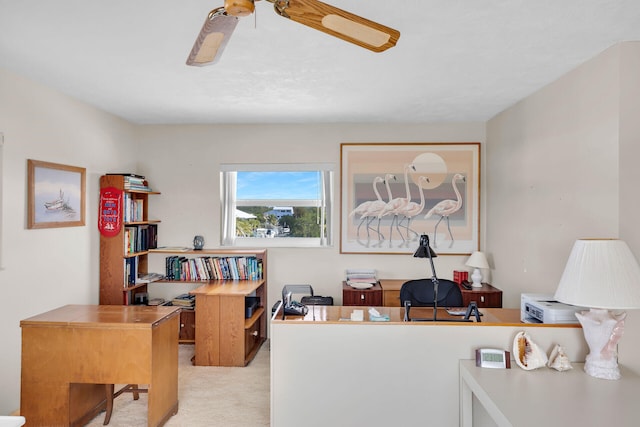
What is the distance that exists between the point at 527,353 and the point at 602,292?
493 mm

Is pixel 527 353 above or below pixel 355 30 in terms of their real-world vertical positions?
below

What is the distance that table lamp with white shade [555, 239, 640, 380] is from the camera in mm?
1819

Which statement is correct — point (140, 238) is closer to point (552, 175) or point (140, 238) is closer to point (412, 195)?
point (412, 195)

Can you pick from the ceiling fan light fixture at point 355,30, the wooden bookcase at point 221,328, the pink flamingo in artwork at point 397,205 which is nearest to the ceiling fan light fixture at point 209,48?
the ceiling fan light fixture at point 355,30

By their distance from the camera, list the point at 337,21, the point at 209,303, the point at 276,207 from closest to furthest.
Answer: the point at 337,21 → the point at 209,303 → the point at 276,207

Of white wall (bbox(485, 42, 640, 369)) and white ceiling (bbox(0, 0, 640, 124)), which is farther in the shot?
white wall (bbox(485, 42, 640, 369))

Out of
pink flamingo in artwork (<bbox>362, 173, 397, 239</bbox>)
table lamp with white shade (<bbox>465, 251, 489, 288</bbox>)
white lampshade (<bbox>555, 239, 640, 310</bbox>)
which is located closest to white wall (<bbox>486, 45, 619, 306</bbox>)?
table lamp with white shade (<bbox>465, 251, 489, 288</bbox>)

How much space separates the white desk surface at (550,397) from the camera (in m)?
1.59

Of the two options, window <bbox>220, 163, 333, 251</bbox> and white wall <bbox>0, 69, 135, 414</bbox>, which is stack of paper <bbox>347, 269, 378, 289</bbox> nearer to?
window <bbox>220, 163, 333, 251</bbox>

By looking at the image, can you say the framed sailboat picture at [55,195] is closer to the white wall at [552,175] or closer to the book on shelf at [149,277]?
the book on shelf at [149,277]

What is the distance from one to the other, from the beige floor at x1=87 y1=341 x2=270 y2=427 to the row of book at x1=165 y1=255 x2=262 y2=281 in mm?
908

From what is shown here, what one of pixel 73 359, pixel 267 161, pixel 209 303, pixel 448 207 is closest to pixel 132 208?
pixel 209 303

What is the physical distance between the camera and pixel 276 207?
15.3 feet

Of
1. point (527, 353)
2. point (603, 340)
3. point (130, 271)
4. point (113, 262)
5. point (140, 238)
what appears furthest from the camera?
point (140, 238)
